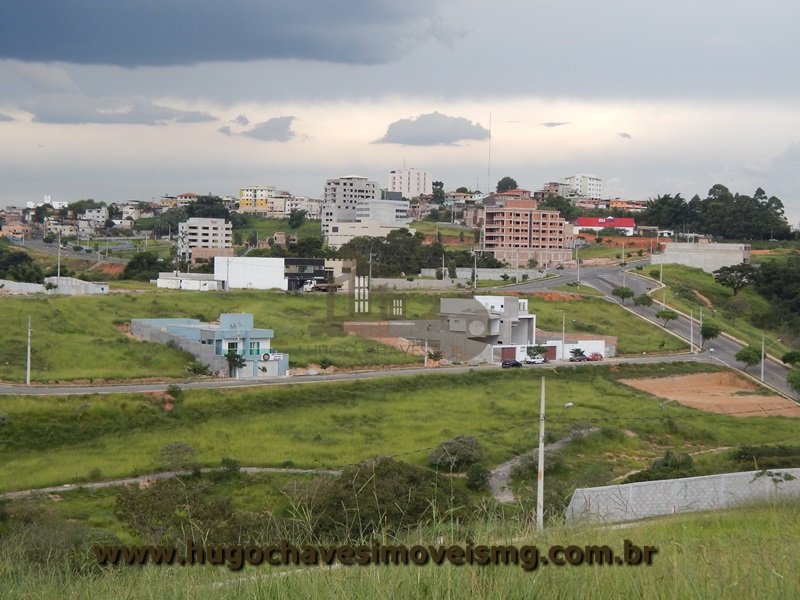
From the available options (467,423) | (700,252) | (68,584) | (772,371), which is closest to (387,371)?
(467,423)

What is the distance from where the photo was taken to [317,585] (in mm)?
4332

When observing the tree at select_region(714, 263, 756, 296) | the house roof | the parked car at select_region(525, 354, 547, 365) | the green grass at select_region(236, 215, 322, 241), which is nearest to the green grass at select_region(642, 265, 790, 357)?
the tree at select_region(714, 263, 756, 296)

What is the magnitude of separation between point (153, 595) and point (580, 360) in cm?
3484

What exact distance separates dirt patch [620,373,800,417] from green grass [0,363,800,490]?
1.59 m

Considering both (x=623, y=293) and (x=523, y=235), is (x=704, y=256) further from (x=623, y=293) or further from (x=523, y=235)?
(x=623, y=293)

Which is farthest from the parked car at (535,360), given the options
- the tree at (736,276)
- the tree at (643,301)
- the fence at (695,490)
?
the tree at (736,276)

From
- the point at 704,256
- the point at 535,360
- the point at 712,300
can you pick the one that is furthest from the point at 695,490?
the point at 704,256

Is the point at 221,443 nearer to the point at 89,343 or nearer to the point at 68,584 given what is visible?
the point at 89,343

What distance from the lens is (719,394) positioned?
35000 mm

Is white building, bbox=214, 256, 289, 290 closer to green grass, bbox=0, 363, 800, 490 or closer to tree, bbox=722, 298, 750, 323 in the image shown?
green grass, bbox=0, 363, 800, 490

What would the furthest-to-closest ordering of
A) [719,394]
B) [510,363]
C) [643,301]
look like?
1. [643,301]
2. [510,363]
3. [719,394]

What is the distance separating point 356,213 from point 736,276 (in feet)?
125

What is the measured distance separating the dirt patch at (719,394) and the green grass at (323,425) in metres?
1.59

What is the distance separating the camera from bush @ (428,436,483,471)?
68.5 feet
